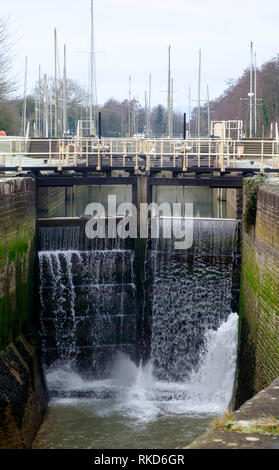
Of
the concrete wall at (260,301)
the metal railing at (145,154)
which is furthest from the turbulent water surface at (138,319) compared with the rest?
the metal railing at (145,154)

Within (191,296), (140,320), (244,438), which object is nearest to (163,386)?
(140,320)

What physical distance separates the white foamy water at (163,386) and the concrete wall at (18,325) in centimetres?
115

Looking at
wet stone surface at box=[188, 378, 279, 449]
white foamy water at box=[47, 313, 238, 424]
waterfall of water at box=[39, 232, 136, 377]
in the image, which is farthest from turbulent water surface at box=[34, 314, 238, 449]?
wet stone surface at box=[188, 378, 279, 449]

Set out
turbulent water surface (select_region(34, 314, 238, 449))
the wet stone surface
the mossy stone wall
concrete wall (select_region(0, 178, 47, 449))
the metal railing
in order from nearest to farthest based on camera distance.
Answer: the wet stone surface, concrete wall (select_region(0, 178, 47, 449)), turbulent water surface (select_region(34, 314, 238, 449)), the mossy stone wall, the metal railing

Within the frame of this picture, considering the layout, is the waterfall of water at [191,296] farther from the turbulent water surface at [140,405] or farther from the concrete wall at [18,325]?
the concrete wall at [18,325]

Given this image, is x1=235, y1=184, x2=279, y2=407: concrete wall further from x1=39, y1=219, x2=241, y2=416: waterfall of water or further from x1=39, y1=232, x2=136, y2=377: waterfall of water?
x1=39, y1=232, x2=136, y2=377: waterfall of water

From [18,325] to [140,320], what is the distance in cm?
384

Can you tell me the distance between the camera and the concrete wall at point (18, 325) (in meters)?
14.6

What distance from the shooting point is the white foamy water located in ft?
55.5

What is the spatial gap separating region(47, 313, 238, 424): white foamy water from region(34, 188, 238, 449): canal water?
25mm

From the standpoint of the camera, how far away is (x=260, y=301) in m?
14.9

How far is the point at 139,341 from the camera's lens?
1964cm

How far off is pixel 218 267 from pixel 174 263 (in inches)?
45.9
